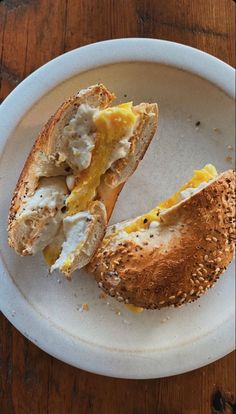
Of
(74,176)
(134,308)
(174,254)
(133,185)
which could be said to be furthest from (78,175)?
(134,308)

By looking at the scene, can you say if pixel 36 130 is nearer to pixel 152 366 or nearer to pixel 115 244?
pixel 115 244

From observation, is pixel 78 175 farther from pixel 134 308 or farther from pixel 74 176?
pixel 134 308

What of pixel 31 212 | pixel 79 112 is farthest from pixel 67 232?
pixel 79 112

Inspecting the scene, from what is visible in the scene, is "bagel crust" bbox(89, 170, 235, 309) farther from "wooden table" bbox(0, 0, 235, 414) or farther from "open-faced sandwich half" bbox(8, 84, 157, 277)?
"wooden table" bbox(0, 0, 235, 414)

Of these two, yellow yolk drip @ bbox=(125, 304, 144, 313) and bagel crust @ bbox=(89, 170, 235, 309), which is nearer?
bagel crust @ bbox=(89, 170, 235, 309)

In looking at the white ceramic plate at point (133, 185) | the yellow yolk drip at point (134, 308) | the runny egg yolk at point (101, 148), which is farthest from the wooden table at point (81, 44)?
the runny egg yolk at point (101, 148)

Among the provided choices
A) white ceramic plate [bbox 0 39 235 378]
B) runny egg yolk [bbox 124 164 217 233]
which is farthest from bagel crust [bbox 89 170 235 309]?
white ceramic plate [bbox 0 39 235 378]

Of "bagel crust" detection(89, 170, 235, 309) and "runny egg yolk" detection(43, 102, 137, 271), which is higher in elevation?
"runny egg yolk" detection(43, 102, 137, 271)
